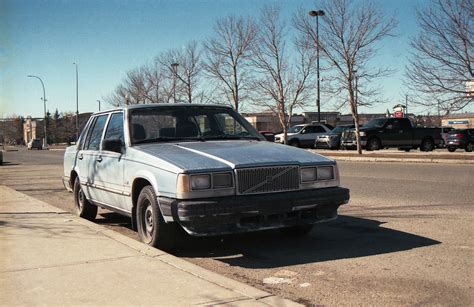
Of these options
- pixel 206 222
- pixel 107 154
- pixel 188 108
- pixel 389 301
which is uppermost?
pixel 188 108

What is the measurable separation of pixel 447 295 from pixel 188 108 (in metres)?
4.05

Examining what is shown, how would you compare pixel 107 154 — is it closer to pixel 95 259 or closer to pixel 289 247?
pixel 95 259

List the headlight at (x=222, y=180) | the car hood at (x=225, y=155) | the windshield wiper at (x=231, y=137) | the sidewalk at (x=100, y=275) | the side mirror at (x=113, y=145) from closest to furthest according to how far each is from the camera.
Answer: the sidewalk at (x=100, y=275), the headlight at (x=222, y=180), the car hood at (x=225, y=155), the side mirror at (x=113, y=145), the windshield wiper at (x=231, y=137)

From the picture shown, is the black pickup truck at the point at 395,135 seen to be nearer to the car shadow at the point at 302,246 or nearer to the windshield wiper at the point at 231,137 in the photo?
the car shadow at the point at 302,246

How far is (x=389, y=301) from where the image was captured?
4.07 metres

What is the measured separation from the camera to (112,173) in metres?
6.64

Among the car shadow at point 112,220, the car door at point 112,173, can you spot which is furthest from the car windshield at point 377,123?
the car door at point 112,173

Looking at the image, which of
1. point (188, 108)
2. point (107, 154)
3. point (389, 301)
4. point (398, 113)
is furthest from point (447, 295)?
point (398, 113)

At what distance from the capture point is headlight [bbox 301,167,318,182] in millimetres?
5598

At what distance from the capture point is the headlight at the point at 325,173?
5729mm

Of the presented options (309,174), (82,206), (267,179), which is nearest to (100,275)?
(267,179)

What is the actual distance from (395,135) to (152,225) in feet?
79.7

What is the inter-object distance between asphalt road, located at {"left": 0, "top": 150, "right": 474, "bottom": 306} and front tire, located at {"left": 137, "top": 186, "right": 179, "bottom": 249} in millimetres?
330

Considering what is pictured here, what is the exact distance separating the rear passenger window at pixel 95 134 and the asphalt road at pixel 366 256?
126cm
